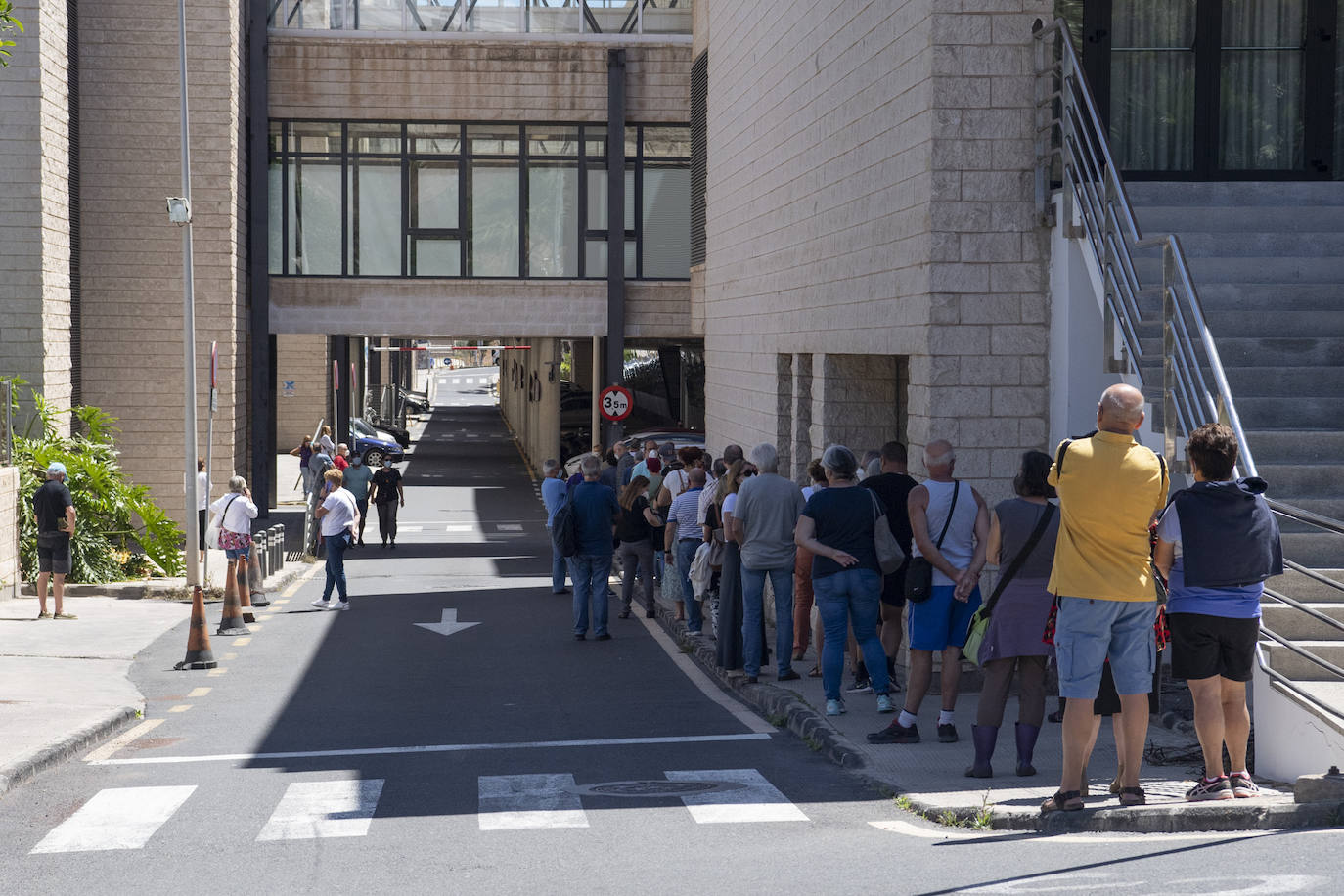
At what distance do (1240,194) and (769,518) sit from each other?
4633 mm

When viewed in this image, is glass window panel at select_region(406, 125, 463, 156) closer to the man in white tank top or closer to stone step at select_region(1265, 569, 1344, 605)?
the man in white tank top

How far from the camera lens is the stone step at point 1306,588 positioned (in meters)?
9.15

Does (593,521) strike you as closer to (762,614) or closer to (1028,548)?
(762,614)

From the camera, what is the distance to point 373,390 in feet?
250

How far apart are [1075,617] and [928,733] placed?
10.1 ft

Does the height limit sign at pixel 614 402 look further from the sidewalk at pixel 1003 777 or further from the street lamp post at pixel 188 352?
the sidewalk at pixel 1003 777

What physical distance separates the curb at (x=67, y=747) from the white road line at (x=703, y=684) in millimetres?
4403

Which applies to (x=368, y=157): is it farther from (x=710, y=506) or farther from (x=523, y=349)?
(x=523, y=349)

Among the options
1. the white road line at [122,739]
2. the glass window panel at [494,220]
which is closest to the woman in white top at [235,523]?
the white road line at [122,739]

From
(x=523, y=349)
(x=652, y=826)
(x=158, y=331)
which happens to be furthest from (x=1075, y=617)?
(x=523, y=349)

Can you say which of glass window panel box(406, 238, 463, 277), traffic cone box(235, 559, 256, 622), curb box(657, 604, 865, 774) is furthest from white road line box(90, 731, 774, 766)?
glass window panel box(406, 238, 463, 277)

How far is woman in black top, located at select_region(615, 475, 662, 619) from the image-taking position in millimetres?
17484

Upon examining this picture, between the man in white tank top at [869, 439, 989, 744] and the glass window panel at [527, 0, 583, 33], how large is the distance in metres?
24.6

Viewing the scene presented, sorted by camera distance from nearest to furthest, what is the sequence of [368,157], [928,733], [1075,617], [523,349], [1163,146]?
[1075,617]
[928,733]
[1163,146]
[368,157]
[523,349]
